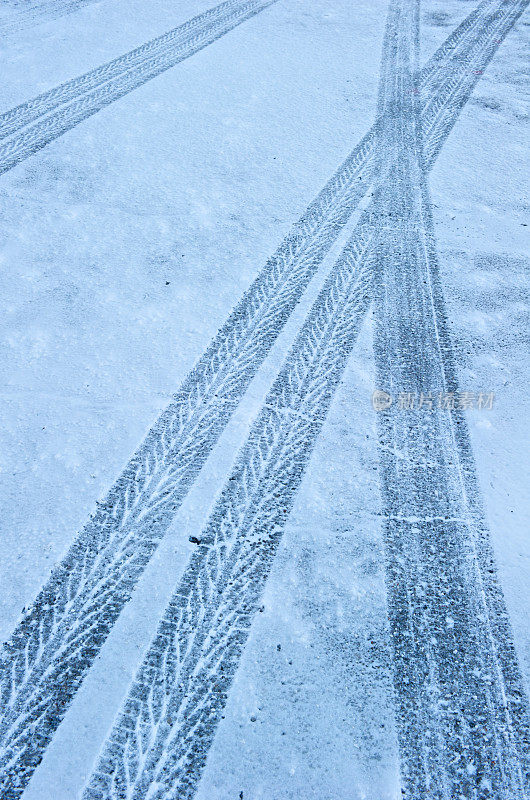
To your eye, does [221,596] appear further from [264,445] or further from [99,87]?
[99,87]

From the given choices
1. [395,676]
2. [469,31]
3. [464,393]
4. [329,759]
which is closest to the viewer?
[329,759]

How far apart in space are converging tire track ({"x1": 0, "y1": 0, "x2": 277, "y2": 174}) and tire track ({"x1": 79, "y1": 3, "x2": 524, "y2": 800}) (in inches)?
127

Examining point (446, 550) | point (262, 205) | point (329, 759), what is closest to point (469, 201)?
point (262, 205)

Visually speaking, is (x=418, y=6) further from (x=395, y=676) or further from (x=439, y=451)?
(x=395, y=676)

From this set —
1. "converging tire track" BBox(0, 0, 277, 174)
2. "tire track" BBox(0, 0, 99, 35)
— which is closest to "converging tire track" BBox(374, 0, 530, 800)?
"converging tire track" BBox(0, 0, 277, 174)

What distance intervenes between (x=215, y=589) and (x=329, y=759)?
733 millimetres

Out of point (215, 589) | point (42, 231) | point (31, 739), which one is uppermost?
point (42, 231)

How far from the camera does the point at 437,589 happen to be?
248 centimetres

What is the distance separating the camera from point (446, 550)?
8.56 ft

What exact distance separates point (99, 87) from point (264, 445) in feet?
15.4

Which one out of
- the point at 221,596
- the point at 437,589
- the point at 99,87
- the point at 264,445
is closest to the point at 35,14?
the point at 99,87

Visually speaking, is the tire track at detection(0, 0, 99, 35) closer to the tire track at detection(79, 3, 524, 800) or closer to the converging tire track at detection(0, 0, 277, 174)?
the converging tire track at detection(0, 0, 277, 174)

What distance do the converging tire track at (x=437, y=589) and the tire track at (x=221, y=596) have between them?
82 millimetres

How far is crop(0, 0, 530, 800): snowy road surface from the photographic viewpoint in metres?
2.14
